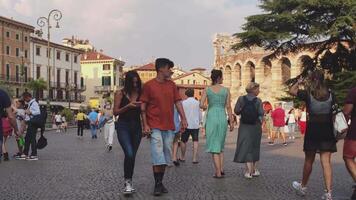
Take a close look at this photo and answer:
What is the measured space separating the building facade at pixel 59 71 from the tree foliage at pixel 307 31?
54.9 meters

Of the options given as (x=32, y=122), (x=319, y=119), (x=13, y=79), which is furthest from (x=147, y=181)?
(x=13, y=79)


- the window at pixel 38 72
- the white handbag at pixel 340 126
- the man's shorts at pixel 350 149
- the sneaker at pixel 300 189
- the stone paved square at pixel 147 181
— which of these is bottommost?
the stone paved square at pixel 147 181

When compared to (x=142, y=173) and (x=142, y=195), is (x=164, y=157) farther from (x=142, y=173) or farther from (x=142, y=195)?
(x=142, y=173)

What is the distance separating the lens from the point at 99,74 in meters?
114

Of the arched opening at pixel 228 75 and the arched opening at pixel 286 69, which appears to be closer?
the arched opening at pixel 286 69

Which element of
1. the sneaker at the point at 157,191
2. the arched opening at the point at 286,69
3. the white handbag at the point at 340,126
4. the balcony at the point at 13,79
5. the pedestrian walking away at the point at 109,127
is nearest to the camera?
the white handbag at the point at 340,126

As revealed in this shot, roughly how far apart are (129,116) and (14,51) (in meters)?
76.0

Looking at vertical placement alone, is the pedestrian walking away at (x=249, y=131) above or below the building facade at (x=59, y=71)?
below

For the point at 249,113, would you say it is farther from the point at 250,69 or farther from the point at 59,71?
the point at 59,71

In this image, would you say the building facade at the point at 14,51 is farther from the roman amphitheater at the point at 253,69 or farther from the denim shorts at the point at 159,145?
the denim shorts at the point at 159,145

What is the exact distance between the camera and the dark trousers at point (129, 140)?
863cm

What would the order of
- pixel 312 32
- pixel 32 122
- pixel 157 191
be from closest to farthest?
pixel 157 191
pixel 32 122
pixel 312 32

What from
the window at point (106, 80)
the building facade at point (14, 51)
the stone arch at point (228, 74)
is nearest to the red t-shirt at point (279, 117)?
the stone arch at point (228, 74)

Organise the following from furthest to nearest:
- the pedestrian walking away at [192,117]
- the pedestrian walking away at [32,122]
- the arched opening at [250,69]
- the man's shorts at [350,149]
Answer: the arched opening at [250,69] → the pedestrian walking away at [32,122] → the pedestrian walking away at [192,117] → the man's shorts at [350,149]
